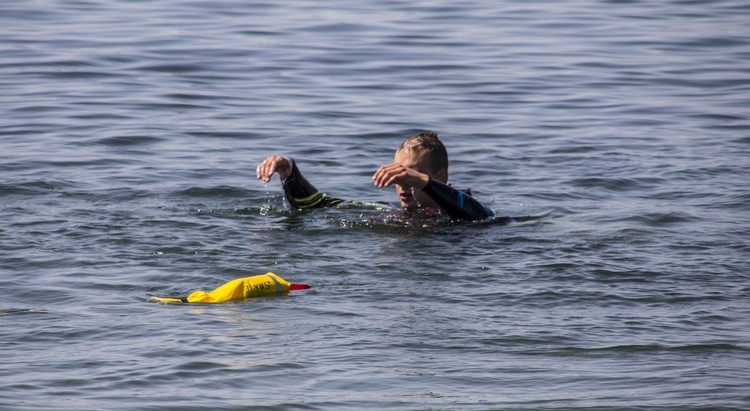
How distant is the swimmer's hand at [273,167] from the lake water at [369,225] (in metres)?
0.42

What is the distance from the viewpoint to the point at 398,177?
24.4ft

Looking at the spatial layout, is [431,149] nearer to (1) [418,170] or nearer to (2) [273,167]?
(1) [418,170]

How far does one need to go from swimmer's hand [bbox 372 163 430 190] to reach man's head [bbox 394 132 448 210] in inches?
20.0

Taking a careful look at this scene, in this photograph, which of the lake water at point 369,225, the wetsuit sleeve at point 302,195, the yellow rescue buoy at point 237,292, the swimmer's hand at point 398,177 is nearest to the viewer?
the lake water at point 369,225

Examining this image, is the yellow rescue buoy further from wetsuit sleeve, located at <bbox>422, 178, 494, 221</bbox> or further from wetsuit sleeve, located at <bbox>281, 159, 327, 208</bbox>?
wetsuit sleeve, located at <bbox>281, 159, 327, 208</bbox>

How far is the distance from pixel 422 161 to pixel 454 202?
0.46m

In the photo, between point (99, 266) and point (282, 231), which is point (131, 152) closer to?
point (282, 231)

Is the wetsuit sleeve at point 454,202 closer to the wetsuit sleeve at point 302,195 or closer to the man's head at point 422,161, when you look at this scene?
the man's head at point 422,161

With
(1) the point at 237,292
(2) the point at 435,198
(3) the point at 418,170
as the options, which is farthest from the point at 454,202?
(1) the point at 237,292

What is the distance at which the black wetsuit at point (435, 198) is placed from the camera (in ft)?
26.2

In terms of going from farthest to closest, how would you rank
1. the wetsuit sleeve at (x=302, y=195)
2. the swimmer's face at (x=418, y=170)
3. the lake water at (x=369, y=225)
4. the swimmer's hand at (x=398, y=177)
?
Result: the wetsuit sleeve at (x=302, y=195)
the swimmer's face at (x=418, y=170)
the swimmer's hand at (x=398, y=177)
the lake water at (x=369, y=225)

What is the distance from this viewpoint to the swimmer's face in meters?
8.41

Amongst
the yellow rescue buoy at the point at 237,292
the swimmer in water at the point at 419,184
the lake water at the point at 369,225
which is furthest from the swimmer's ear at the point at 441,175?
the yellow rescue buoy at the point at 237,292

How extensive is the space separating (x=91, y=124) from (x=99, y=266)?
5718 millimetres
